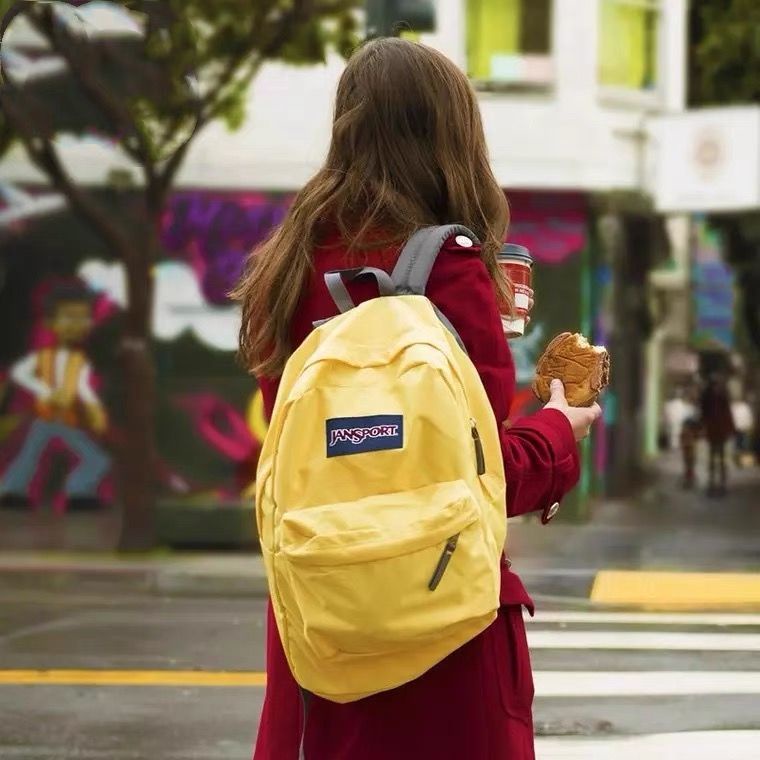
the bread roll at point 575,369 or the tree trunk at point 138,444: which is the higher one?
the bread roll at point 575,369

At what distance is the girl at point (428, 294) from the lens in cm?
248

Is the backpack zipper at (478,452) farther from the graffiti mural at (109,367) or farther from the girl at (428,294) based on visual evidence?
the graffiti mural at (109,367)

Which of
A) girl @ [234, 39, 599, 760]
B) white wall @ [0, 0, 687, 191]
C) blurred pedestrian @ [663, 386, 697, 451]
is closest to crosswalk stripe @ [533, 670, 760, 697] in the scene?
girl @ [234, 39, 599, 760]

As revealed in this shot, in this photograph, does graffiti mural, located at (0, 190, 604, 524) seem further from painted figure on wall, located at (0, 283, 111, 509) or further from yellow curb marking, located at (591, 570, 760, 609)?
yellow curb marking, located at (591, 570, 760, 609)

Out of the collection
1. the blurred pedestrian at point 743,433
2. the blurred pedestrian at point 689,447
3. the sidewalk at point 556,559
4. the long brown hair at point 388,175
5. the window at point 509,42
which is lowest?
the blurred pedestrian at point 743,433

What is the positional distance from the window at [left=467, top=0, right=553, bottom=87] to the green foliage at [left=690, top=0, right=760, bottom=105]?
19.1ft

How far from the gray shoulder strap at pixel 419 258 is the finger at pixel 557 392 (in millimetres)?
405

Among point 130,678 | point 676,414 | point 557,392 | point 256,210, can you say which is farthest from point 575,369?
point 676,414

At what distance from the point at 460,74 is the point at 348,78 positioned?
0.61 feet

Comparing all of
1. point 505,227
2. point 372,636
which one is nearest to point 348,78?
point 505,227

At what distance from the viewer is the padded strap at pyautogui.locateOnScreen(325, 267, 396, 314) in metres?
2.43

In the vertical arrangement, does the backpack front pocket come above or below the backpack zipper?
below

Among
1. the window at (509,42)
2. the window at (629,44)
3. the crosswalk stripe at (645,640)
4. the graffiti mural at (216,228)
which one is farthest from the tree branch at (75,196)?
the window at (629,44)

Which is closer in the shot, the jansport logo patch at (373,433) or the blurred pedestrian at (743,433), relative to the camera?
the jansport logo patch at (373,433)
